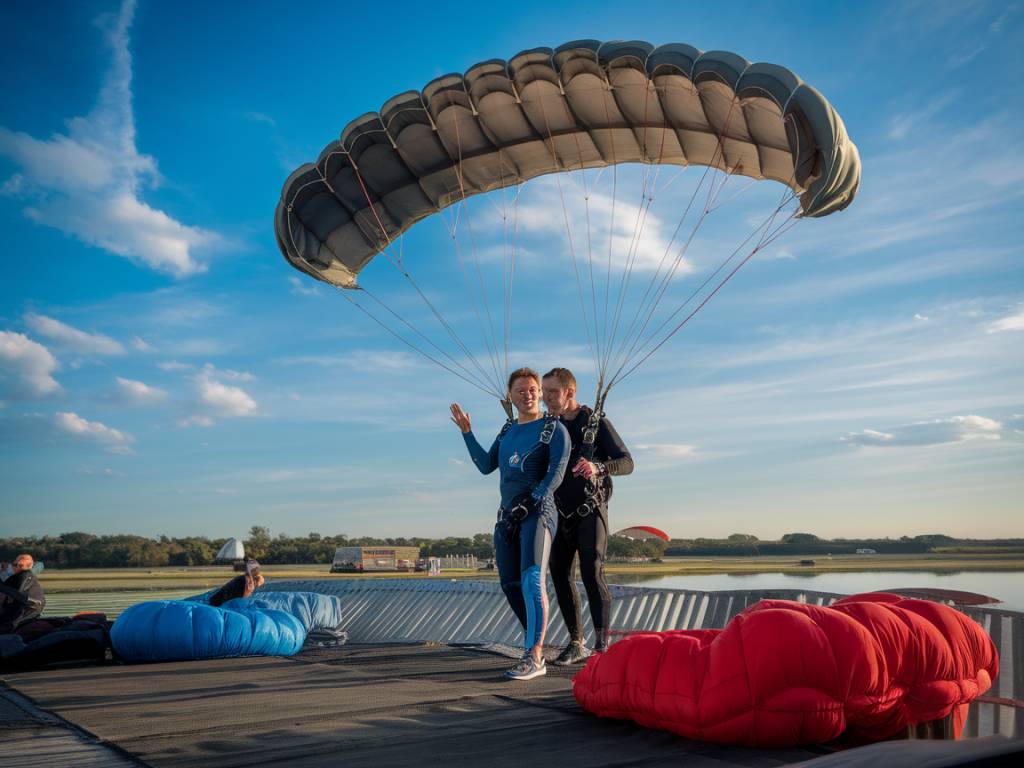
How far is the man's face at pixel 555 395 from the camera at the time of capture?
468 centimetres

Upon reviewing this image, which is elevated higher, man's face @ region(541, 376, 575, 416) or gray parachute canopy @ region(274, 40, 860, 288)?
gray parachute canopy @ region(274, 40, 860, 288)

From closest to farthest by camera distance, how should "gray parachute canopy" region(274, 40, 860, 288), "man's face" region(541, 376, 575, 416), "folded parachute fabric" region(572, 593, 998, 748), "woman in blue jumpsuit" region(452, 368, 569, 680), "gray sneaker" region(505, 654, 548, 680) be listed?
"folded parachute fabric" region(572, 593, 998, 748) < "gray sneaker" region(505, 654, 548, 680) < "woman in blue jumpsuit" region(452, 368, 569, 680) < "man's face" region(541, 376, 575, 416) < "gray parachute canopy" region(274, 40, 860, 288)

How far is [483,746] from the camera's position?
225 cm

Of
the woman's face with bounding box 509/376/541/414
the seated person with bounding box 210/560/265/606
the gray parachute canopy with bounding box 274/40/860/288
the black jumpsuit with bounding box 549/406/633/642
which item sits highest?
the gray parachute canopy with bounding box 274/40/860/288

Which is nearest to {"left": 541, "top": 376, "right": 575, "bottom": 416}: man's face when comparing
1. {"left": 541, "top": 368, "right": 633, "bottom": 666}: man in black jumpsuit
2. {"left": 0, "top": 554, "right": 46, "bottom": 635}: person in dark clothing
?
{"left": 541, "top": 368, "right": 633, "bottom": 666}: man in black jumpsuit

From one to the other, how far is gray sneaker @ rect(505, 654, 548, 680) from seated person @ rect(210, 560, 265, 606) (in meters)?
3.18

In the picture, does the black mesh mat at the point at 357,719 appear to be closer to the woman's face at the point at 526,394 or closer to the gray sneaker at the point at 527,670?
the gray sneaker at the point at 527,670

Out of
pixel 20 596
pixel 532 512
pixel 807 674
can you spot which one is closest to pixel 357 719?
pixel 807 674

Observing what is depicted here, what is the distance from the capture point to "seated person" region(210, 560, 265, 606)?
20.2 feet

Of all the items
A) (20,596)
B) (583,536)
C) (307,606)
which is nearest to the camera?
(583,536)

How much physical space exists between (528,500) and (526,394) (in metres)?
0.63

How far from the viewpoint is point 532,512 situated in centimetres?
418

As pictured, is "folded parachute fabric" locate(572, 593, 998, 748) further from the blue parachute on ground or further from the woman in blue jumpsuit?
the blue parachute on ground

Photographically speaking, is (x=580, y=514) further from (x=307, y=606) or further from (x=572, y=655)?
(x=307, y=606)
